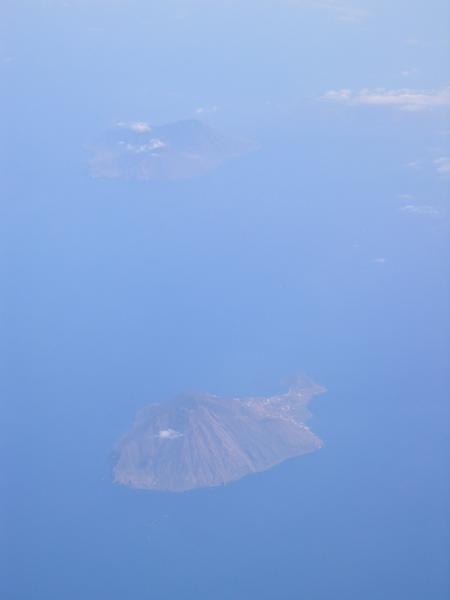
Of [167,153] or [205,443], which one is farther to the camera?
→ [167,153]

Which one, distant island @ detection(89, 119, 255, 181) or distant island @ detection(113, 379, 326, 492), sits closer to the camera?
distant island @ detection(113, 379, 326, 492)

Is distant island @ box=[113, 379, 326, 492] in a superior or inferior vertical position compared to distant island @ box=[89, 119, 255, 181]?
inferior

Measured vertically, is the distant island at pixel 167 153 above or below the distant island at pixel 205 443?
above

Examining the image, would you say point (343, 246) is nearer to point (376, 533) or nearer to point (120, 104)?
point (376, 533)

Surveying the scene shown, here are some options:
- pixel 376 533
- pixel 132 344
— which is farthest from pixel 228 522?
pixel 132 344
